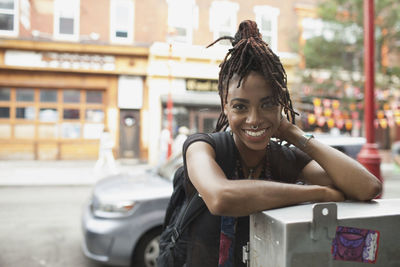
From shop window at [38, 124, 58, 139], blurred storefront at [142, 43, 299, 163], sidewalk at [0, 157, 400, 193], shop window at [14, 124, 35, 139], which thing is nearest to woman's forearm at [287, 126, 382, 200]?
sidewalk at [0, 157, 400, 193]

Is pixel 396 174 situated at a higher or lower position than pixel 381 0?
lower

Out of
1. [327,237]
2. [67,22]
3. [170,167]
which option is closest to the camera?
[327,237]

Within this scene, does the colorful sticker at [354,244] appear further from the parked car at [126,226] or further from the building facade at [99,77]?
the building facade at [99,77]

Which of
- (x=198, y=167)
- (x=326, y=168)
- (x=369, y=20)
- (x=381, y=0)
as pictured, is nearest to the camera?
(x=198, y=167)

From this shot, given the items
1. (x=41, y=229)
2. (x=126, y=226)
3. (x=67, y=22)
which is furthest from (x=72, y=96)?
(x=126, y=226)

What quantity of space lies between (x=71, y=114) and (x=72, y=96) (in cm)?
80

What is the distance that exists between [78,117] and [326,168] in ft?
51.0

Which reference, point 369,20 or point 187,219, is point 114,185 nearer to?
point 187,219

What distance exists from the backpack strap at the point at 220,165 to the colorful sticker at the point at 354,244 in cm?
54

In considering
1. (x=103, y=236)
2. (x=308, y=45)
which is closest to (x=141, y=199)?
(x=103, y=236)

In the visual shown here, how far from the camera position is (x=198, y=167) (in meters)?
1.38

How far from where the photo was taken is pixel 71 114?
15.8 meters

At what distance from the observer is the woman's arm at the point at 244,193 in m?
1.21

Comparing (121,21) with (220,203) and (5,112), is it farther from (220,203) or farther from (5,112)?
(220,203)
